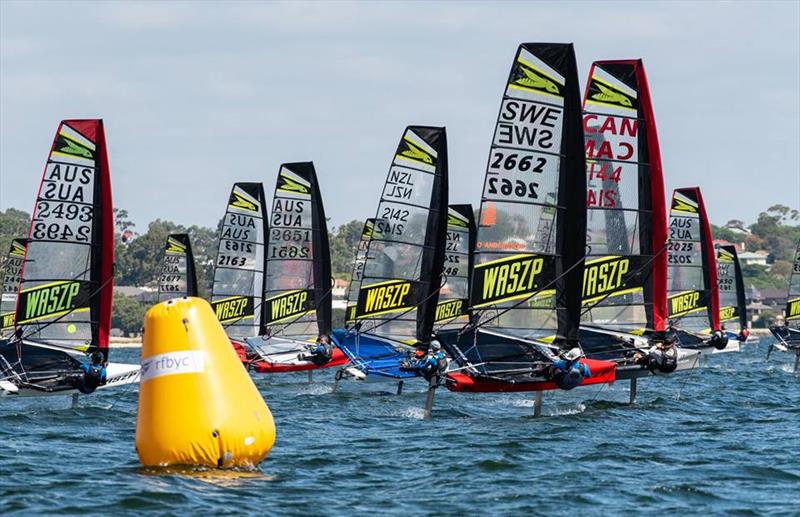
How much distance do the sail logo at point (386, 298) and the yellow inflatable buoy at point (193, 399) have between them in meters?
14.9

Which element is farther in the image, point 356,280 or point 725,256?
point 725,256

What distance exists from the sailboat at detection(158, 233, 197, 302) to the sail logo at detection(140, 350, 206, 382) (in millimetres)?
30087

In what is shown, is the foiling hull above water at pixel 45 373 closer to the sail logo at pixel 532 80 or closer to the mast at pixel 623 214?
the sail logo at pixel 532 80

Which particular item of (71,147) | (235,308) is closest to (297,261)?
(235,308)

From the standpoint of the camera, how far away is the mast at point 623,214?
2656cm

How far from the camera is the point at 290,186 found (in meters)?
37.0

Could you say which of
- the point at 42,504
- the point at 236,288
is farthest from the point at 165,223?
the point at 42,504

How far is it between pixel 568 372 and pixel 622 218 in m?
5.94

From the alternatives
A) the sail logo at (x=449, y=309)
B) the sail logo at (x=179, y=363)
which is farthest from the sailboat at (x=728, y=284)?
the sail logo at (x=179, y=363)

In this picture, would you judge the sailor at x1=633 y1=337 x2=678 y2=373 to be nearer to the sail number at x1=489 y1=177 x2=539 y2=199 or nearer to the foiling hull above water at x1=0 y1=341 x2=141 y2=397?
the sail number at x1=489 y1=177 x2=539 y2=199

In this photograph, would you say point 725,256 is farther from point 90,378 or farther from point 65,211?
point 90,378

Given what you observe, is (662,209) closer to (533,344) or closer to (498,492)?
(533,344)

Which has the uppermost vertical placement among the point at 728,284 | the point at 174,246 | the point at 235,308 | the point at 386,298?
the point at 174,246

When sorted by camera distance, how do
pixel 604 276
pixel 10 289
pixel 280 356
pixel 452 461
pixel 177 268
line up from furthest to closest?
pixel 177 268 < pixel 10 289 < pixel 280 356 < pixel 604 276 < pixel 452 461
